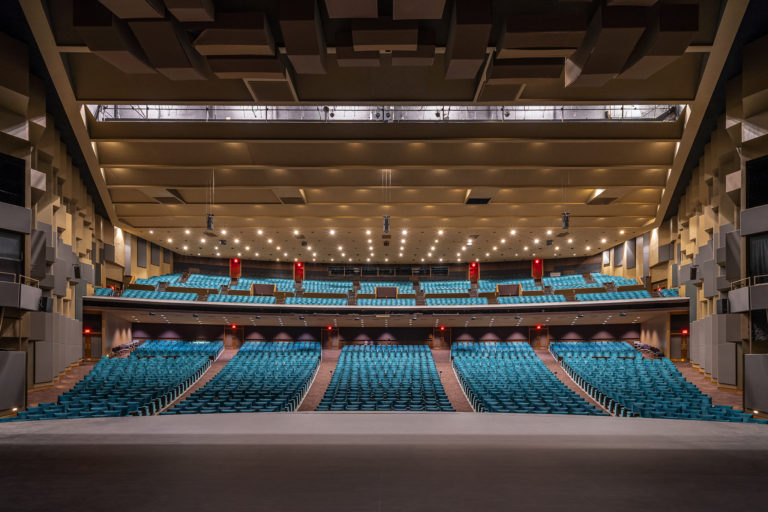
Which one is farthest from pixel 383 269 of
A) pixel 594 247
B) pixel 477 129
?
pixel 477 129

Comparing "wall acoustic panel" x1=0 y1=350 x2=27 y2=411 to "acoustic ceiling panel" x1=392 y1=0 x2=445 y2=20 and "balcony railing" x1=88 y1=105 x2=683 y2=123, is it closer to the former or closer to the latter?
"balcony railing" x1=88 y1=105 x2=683 y2=123

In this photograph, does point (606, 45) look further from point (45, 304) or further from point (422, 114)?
point (45, 304)

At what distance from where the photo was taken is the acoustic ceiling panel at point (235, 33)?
6.93 m

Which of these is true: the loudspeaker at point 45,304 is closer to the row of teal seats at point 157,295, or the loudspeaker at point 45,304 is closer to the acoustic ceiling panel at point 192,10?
the acoustic ceiling panel at point 192,10

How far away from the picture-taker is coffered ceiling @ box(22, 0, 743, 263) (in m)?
6.98

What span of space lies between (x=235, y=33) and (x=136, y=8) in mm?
1321

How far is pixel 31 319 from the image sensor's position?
1279 cm

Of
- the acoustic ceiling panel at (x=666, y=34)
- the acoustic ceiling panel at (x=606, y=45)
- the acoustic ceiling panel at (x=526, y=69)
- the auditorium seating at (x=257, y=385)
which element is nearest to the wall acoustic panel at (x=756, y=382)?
the acoustic ceiling panel at (x=666, y=34)

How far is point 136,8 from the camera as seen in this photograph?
21.2 feet

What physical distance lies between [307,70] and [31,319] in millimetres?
10792

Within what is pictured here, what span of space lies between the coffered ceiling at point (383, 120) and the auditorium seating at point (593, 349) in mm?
6231

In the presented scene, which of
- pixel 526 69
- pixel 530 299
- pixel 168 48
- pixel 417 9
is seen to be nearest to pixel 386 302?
pixel 530 299

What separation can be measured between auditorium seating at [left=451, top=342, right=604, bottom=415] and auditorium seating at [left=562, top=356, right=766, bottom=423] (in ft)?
3.99

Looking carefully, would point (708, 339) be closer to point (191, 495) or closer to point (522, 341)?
point (522, 341)
